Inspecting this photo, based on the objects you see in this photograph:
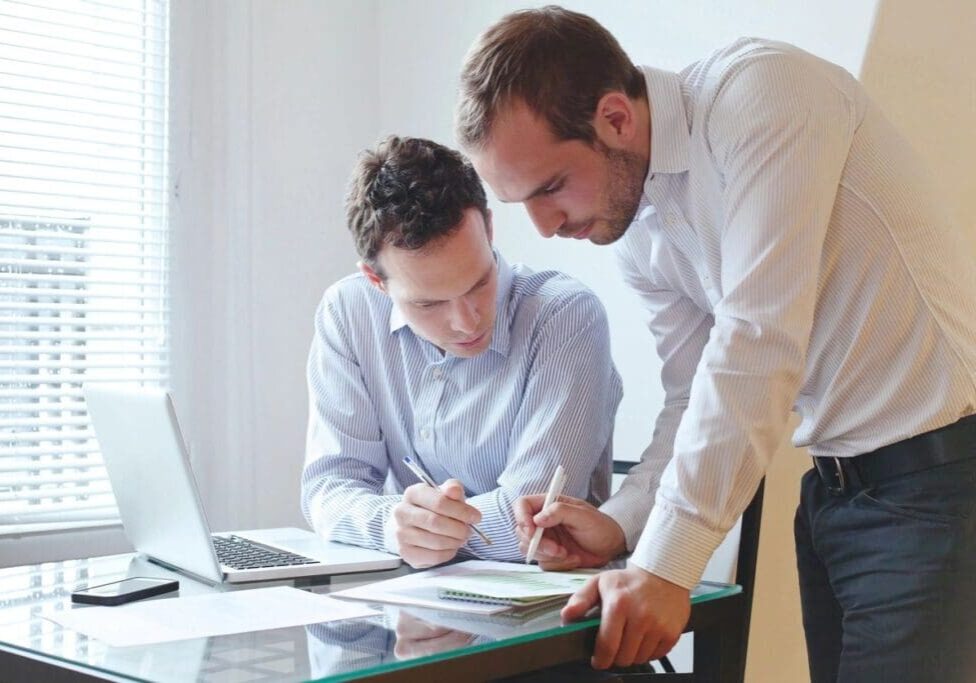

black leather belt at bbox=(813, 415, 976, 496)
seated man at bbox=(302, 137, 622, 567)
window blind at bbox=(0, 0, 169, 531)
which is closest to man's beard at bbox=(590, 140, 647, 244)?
seated man at bbox=(302, 137, 622, 567)

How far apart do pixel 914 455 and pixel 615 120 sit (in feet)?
1.82

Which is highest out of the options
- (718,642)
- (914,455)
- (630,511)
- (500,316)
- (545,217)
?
(545,217)

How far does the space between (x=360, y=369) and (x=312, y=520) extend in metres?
0.28

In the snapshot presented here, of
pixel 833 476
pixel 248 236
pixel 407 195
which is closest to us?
pixel 833 476

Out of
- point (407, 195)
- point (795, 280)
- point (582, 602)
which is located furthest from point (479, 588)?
point (407, 195)

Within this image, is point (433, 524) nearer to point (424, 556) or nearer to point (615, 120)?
point (424, 556)

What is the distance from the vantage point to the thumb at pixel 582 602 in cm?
115

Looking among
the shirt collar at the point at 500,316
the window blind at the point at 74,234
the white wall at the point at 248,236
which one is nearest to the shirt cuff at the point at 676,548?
the shirt collar at the point at 500,316

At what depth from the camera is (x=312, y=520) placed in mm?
1890

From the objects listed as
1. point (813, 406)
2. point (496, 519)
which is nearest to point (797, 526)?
point (813, 406)

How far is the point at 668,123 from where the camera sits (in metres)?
1.47

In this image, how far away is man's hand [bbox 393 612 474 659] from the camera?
1037mm

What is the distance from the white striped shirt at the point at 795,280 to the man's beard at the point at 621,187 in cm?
3

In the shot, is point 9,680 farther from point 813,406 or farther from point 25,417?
point 25,417
